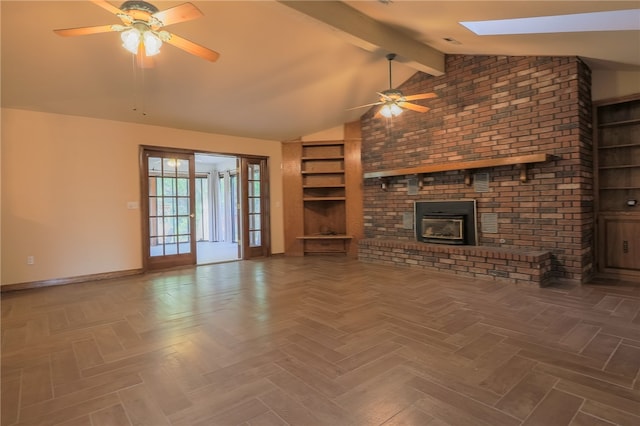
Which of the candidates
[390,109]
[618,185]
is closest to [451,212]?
[390,109]

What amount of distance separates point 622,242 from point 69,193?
7.52 metres

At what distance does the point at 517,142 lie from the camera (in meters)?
4.32

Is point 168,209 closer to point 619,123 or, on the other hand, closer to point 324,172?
point 324,172

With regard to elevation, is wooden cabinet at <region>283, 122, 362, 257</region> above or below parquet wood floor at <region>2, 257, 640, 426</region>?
above

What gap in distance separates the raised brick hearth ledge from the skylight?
8.03ft

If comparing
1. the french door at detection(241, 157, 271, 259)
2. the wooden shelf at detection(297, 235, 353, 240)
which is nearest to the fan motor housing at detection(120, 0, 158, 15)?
the french door at detection(241, 157, 271, 259)

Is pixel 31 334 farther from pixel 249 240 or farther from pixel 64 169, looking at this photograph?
pixel 249 240

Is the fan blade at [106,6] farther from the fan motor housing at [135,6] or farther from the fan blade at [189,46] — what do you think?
the fan blade at [189,46]

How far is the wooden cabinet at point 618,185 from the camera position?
4000mm

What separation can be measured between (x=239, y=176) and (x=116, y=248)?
254 cm

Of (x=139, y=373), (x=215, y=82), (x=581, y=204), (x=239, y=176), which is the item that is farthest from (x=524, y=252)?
(x=239, y=176)

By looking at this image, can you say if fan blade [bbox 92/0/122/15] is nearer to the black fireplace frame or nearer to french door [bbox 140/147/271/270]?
french door [bbox 140/147/271/270]

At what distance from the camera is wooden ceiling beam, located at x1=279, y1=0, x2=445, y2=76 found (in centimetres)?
311

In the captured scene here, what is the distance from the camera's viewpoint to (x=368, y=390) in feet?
5.74
